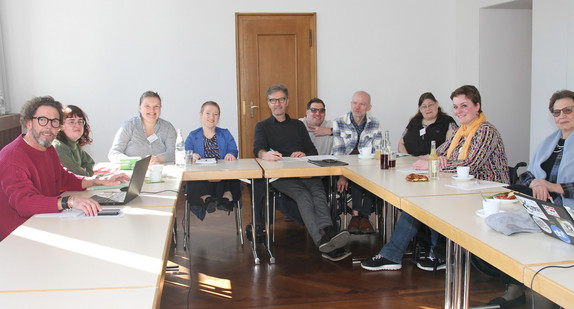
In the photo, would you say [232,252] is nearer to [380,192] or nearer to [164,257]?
[380,192]

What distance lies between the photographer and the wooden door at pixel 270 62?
629 cm

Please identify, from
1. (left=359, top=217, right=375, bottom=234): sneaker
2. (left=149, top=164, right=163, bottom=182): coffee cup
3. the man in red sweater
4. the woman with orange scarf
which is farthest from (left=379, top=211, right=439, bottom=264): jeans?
the man in red sweater

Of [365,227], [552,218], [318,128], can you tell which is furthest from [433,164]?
[318,128]

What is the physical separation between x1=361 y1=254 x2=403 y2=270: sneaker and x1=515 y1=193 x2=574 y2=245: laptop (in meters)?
1.82

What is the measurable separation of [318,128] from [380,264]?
174cm

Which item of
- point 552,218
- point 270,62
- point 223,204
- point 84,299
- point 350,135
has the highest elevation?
point 270,62

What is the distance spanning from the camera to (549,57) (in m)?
4.92

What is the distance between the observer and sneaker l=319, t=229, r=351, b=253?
325cm

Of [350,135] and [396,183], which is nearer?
[396,183]

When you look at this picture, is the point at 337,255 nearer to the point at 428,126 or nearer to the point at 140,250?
the point at 428,126

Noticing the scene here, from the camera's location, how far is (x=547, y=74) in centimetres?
496

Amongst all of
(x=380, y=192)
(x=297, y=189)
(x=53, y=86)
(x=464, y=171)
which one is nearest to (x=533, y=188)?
(x=464, y=171)

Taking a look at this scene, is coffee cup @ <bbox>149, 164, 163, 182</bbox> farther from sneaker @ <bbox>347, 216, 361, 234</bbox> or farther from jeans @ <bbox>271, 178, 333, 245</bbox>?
sneaker @ <bbox>347, 216, 361, 234</bbox>

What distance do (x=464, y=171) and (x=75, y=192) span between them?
209 cm
